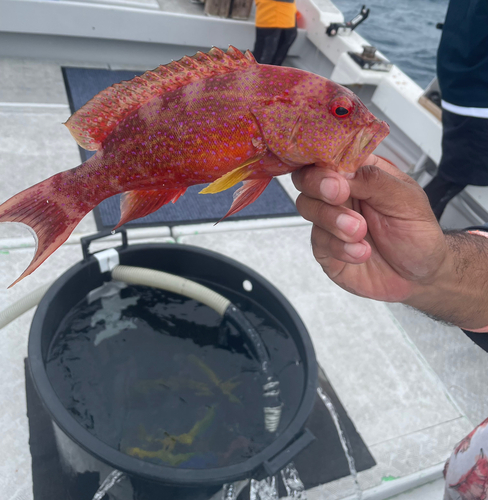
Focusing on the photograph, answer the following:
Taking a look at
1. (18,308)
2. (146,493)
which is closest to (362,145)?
(146,493)

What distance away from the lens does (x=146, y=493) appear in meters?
1.59

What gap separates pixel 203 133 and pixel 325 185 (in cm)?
36

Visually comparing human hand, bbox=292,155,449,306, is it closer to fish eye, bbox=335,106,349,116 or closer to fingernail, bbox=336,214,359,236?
fingernail, bbox=336,214,359,236

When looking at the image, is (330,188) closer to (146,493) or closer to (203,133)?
(203,133)

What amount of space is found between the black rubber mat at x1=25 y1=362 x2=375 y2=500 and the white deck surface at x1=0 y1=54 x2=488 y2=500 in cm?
4

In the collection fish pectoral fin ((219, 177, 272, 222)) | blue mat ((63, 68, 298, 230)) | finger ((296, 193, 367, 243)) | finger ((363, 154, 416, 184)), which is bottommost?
blue mat ((63, 68, 298, 230))

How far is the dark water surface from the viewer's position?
5.98 ft

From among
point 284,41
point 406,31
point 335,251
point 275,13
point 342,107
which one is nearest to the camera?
point 342,107

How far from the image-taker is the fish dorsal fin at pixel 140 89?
111cm

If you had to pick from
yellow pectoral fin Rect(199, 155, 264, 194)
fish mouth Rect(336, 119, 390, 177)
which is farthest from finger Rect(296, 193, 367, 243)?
yellow pectoral fin Rect(199, 155, 264, 194)

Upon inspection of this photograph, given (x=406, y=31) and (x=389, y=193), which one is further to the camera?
(x=406, y=31)

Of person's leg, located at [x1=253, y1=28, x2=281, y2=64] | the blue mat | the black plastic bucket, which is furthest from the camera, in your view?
person's leg, located at [x1=253, y1=28, x2=281, y2=64]

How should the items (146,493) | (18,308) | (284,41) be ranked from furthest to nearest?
1. (284,41)
2. (18,308)
3. (146,493)

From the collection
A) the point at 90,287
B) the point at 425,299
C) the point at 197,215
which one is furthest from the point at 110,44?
the point at 425,299
